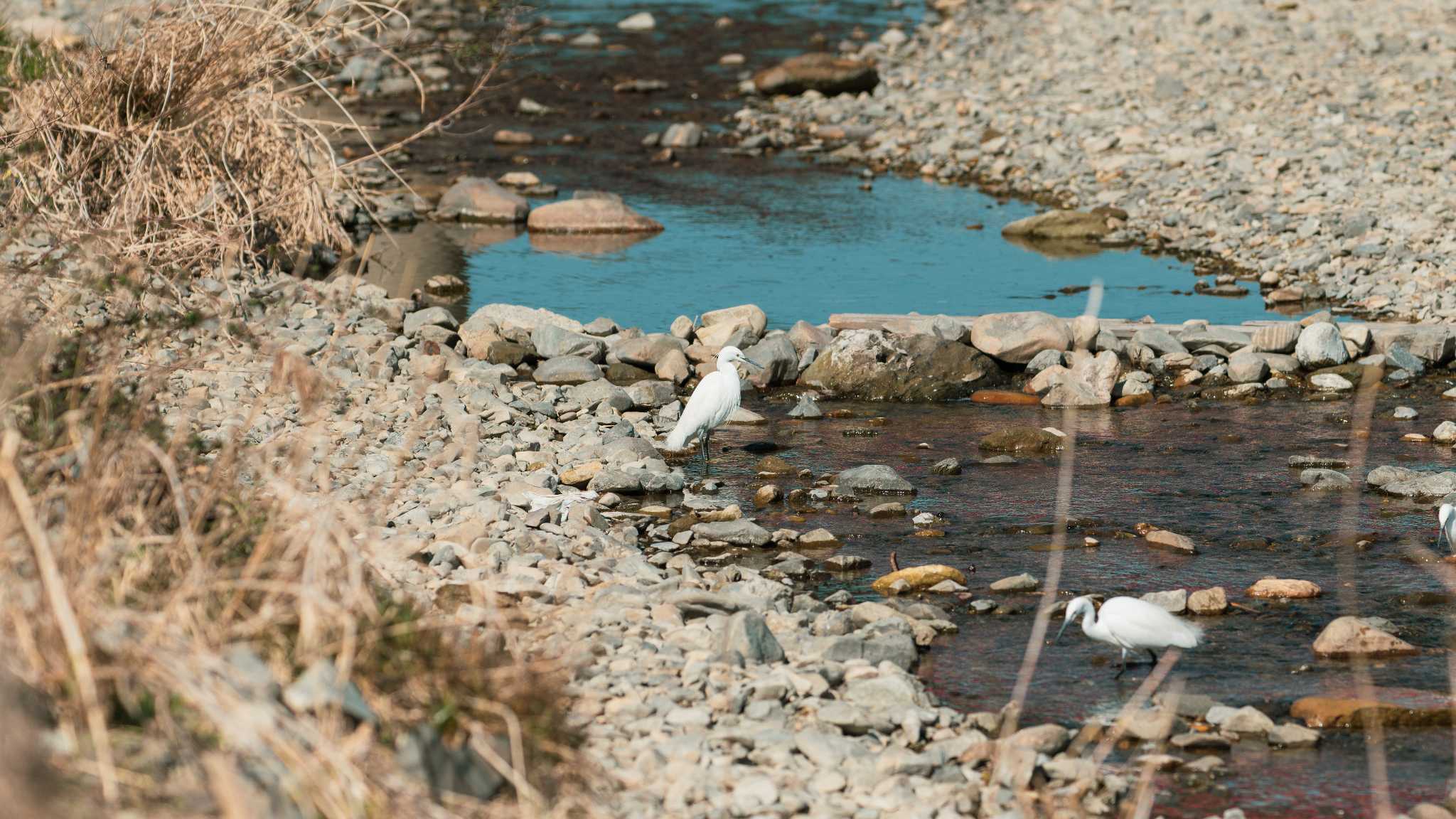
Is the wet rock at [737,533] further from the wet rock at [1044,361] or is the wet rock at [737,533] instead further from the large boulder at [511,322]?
the large boulder at [511,322]

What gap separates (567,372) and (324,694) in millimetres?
5959

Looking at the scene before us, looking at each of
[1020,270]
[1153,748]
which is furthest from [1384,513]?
[1020,270]

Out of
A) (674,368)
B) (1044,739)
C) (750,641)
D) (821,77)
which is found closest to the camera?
(1044,739)

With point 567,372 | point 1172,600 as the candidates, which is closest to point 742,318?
point 567,372

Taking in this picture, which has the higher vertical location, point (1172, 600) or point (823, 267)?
point (1172, 600)

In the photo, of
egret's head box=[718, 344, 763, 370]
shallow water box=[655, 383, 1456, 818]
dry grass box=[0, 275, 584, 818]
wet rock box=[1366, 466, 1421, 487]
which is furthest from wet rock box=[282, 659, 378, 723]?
wet rock box=[1366, 466, 1421, 487]

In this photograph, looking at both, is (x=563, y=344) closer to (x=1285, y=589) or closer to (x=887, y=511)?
(x=887, y=511)

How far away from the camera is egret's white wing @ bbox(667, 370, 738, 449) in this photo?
26.1ft

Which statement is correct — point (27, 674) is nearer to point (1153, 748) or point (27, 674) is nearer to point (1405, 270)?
point (1153, 748)

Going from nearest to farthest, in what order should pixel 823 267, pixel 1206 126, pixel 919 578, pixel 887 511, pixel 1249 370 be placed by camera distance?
pixel 919 578
pixel 887 511
pixel 1249 370
pixel 823 267
pixel 1206 126

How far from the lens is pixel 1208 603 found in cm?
611

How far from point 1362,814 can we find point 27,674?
3.61 metres

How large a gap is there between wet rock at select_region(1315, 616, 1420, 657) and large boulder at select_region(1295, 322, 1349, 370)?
420 cm

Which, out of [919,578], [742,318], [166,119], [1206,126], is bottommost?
[742,318]
